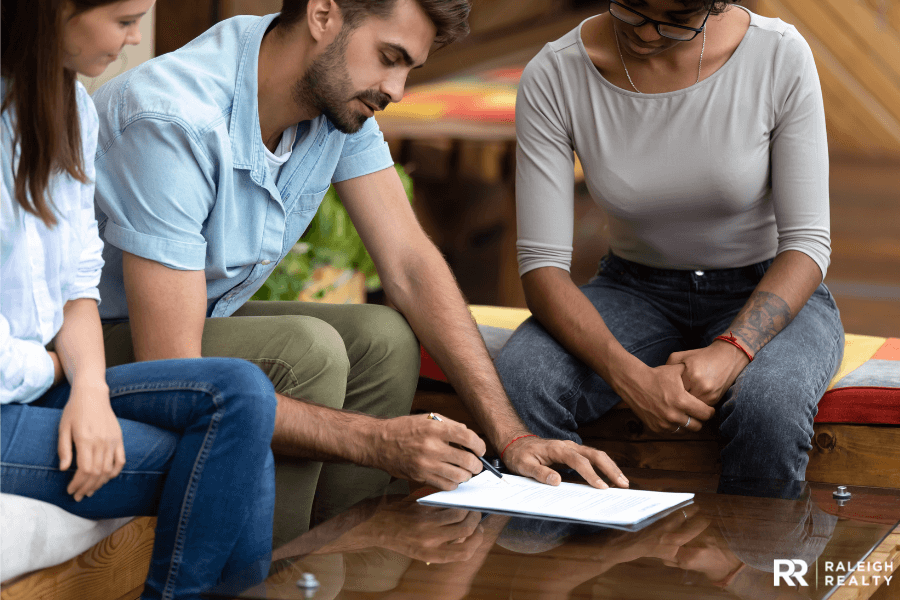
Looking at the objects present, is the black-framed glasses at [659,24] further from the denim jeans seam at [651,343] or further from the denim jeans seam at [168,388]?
the denim jeans seam at [168,388]

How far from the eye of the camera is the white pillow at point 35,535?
908mm

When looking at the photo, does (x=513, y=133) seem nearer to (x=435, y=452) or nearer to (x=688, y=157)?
(x=688, y=157)

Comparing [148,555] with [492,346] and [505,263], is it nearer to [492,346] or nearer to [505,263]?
[492,346]

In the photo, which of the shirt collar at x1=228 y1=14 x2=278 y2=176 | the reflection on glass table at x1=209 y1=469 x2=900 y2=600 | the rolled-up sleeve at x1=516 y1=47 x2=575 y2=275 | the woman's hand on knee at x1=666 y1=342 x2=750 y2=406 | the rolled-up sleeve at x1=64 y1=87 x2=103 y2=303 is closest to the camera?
the reflection on glass table at x1=209 y1=469 x2=900 y2=600

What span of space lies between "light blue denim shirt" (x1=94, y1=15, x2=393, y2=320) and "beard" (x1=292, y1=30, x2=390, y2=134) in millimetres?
77

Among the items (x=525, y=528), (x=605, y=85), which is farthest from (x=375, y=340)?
(x=605, y=85)

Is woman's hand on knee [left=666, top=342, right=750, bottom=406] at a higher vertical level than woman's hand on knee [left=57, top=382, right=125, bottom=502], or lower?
lower

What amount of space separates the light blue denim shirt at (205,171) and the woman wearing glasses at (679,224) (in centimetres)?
45

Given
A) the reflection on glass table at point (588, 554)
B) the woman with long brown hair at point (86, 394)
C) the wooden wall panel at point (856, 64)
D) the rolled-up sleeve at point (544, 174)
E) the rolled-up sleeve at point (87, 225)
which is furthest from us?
the wooden wall panel at point (856, 64)


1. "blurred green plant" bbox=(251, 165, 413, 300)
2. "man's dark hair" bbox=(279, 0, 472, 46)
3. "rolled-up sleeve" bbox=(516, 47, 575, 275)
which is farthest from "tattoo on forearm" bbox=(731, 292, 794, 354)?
"blurred green plant" bbox=(251, 165, 413, 300)

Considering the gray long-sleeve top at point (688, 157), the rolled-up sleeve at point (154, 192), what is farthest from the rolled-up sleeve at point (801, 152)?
the rolled-up sleeve at point (154, 192)

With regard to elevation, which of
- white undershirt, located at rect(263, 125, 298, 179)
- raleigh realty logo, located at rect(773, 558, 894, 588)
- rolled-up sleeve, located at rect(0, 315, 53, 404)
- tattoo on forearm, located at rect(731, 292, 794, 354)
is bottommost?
tattoo on forearm, located at rect(731, 292, 794, 354)

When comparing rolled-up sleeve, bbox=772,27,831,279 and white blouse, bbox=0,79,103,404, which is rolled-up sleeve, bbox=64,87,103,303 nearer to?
white blouse, bbox=0,79,103,404

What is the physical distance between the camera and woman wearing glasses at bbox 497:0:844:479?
4.92ft
